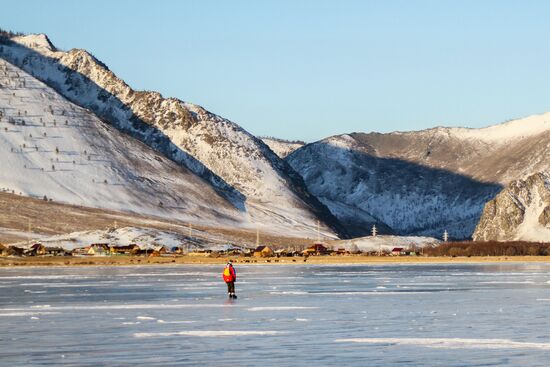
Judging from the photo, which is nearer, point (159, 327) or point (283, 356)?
point (283, 356)

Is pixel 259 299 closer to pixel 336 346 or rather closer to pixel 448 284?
pixel 448 284

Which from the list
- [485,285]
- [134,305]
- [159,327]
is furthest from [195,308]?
[485,285]

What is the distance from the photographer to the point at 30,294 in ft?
213

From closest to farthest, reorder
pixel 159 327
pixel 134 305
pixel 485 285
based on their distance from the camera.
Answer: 1. pixel 159 327
2. pixel 134 305
3. pixel 485 285

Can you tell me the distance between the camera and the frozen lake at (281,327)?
31.9 meters

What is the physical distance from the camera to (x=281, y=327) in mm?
40656

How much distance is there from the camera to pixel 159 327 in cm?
4116

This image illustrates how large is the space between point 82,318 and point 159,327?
591 centimetres

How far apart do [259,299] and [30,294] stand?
46.9ft

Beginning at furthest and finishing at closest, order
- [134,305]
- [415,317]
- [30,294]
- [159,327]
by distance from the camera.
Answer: [30,294] < [134,305] < [415,317] < [159,327]

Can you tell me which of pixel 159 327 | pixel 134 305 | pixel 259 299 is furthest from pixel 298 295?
pixel 159 327

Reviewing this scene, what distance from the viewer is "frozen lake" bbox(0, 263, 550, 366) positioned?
Result: 31938mm

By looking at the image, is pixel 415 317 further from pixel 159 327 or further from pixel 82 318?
pixel 82 318

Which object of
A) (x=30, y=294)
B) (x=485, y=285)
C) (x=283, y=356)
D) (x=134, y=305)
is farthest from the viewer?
(x=485, y=285)
